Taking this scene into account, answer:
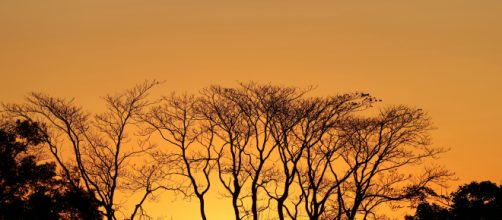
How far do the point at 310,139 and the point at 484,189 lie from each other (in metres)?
16.7

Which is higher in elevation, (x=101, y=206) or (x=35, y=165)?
(x=35, y=165)

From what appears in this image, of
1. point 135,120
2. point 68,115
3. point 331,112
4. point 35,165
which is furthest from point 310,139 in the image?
point 35,165

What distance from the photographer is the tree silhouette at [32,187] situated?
141 ft

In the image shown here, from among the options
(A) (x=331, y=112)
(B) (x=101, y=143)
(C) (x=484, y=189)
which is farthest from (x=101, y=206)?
(C) (x=484, y=189)

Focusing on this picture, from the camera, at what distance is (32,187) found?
145 feet

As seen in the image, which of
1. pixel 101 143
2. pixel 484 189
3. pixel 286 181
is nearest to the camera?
pixel 286 181

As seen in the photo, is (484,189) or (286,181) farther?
(484,189)

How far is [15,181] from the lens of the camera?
43.7 m

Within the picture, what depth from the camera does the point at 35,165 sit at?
44.6m

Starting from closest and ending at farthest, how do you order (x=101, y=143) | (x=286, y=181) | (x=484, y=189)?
(x=286, y=181), (x=101, y=143), (x=484, y=189)

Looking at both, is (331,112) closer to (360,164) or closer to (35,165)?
(360,164)

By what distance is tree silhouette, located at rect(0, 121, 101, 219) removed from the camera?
43062 millimetres

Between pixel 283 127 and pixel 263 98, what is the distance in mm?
2046

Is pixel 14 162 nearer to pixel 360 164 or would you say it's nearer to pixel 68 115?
pixel 68 115
